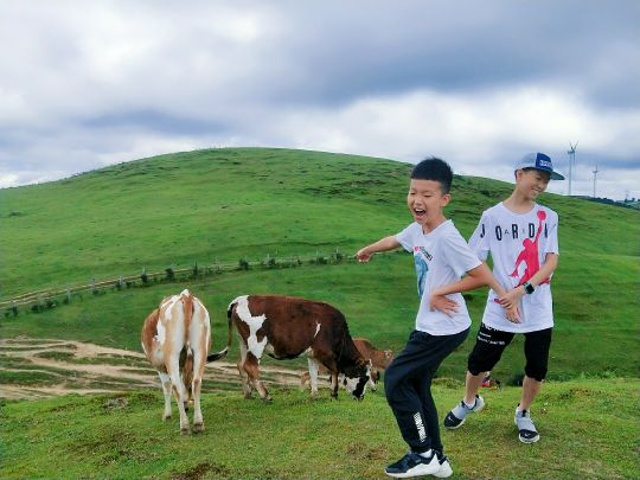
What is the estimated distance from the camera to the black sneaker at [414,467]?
5184 millimetres

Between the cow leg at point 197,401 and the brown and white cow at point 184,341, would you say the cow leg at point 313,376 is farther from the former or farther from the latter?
the cow leg at point 197,401

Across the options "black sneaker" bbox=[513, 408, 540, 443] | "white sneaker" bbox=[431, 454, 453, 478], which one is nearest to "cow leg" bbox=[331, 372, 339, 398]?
"black sneaker" bbox=[513, 408, 540, 443]

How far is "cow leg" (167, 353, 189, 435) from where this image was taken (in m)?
7.71

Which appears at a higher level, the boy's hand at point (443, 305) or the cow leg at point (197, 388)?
the boy's hand at point (443, 305)

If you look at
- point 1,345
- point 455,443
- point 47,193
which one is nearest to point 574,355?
point 455,443

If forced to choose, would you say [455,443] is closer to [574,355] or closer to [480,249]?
[480,249]

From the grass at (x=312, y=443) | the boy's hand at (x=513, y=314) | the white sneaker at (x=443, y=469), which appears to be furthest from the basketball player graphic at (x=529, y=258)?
the white sneaker at (x=443, y=469)

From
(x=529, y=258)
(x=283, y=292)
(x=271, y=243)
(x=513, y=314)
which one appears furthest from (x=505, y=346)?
(x=271, y=243)

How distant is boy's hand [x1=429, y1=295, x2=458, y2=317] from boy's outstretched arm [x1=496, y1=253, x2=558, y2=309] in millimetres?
774

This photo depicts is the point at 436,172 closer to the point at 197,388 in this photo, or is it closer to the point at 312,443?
the point at 312,443

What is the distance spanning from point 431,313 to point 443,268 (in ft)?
1.35

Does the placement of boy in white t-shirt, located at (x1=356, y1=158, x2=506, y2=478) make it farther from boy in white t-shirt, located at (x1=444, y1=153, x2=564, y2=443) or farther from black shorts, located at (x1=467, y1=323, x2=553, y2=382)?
black shorts, located at (x1=467, y1=323, x2=553, y2=382)

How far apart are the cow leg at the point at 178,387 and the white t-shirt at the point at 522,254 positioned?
415 cm

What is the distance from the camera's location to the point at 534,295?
6.08 meters
